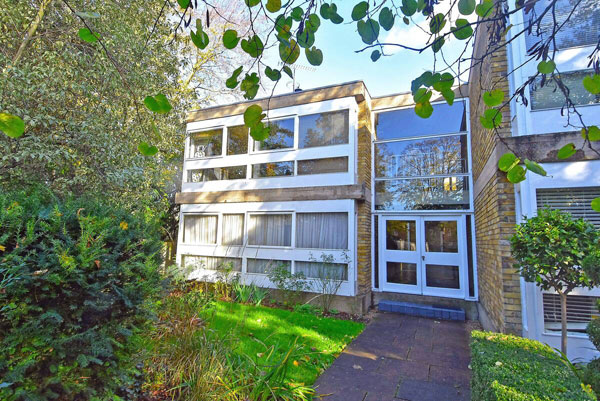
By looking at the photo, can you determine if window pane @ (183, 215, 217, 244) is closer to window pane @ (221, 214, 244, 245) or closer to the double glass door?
window pane @ (221, 214, 244, 245)

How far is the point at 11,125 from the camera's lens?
2.70ft

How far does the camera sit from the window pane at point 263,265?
7500 mm

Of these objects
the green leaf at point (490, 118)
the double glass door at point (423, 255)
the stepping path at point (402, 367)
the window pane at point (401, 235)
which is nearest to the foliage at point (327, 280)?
the stepping path at point (402, 367)

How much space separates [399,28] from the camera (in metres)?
1.63

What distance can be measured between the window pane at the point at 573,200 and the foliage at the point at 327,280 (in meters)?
3.91

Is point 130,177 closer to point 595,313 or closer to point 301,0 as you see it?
point 301,0

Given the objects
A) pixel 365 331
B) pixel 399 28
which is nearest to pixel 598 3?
pixel 399 28

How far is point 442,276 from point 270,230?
176 inches

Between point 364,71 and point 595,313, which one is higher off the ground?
point 364,71

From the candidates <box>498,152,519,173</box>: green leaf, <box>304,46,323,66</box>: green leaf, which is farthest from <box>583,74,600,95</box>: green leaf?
<box>304,46,323,66</box>: green leaf

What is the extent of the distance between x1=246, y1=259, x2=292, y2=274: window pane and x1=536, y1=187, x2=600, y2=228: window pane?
17.4 ft

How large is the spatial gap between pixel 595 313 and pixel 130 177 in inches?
289

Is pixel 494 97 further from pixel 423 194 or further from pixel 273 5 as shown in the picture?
pixel 423 194

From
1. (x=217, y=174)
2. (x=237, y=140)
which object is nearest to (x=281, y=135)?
A: (x=237, y=140)
